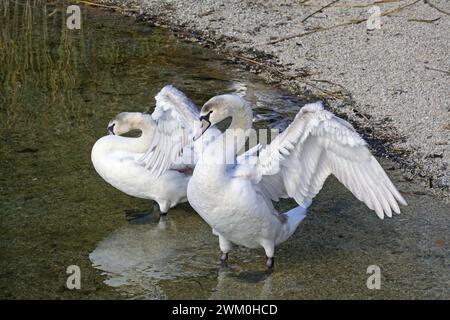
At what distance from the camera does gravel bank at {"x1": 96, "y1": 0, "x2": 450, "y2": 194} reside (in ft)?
24.6

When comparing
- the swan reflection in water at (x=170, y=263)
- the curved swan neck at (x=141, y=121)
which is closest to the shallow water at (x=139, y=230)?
the swan reflection in water at (x=170, y=263)

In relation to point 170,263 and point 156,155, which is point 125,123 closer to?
point 156,155

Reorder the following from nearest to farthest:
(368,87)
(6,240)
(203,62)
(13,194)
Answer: (6,240) → (13,194) → (368,87) → (203,62)

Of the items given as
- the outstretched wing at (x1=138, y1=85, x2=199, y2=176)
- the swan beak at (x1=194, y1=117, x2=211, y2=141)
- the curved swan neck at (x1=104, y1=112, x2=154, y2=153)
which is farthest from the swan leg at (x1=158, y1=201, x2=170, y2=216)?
the swan beak at (x1=194, y1=117, x2=211, y2=141)

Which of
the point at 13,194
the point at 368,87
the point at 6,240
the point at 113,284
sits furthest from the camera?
the point at 368,87

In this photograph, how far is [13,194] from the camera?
6.37m

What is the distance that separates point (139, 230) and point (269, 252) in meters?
1.06

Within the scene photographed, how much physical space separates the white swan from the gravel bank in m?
1.87

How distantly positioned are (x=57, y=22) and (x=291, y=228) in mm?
5526

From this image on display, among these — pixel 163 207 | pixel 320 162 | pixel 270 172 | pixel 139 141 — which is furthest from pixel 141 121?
pixel 320 162

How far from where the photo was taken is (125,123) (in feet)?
21.3

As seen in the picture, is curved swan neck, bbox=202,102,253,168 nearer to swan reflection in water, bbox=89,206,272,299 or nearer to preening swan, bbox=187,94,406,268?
preening swan, bbox=187,94,406,268

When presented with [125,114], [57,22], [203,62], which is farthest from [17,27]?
[125,114]

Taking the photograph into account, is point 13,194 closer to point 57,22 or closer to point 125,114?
point 125,114
